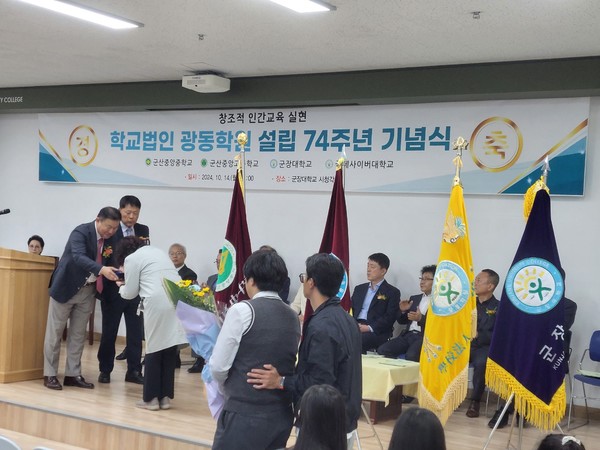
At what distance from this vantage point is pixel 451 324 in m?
5.01

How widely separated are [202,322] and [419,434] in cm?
183

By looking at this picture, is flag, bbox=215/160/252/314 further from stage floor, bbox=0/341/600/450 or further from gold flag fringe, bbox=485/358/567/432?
gold flag fringe, bbox=485/358/567/432

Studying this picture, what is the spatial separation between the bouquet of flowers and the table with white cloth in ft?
6.29

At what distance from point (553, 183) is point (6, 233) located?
646 centimetres

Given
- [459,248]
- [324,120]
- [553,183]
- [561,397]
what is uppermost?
[324,120]

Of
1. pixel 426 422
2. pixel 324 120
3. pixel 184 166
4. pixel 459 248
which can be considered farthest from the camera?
pixel 184 166

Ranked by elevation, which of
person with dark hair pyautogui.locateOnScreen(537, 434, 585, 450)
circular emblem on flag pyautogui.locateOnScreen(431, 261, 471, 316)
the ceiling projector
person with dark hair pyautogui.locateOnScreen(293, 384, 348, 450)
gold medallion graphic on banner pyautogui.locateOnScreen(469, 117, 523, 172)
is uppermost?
the ceiling projector

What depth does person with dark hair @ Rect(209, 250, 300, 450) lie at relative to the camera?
3.10m

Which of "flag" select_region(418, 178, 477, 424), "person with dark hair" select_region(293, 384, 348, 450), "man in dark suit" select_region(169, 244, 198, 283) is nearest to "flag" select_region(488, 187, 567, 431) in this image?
"flag" select_region(418, 178, 477, 424)

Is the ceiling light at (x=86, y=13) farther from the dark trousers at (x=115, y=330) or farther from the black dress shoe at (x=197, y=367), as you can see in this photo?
the black dress shoe at (x=197, y=367)

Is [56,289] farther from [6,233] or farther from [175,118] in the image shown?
[6,233]

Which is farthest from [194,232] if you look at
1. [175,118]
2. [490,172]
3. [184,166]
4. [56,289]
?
[490,172]

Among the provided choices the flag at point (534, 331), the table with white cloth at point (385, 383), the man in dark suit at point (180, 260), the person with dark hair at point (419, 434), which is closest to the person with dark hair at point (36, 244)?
the man in dark suit at point (180, 260)

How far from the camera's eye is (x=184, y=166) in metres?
8.27
